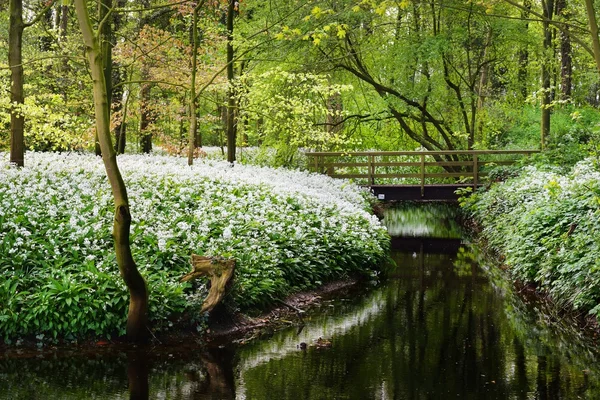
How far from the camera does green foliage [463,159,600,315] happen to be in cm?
912

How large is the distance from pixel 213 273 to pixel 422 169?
15008mm

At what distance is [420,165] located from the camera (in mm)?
23125

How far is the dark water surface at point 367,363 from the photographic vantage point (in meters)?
6.84

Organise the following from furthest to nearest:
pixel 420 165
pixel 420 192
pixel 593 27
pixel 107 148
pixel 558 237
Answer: pixel 420 165 → pixel 420 192 → pixel 558 237 → pixel 107 148 → pixel 593 27

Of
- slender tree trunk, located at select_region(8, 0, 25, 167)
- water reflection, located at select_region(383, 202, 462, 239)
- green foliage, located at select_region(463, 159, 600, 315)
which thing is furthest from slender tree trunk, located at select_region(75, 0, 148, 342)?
water reflection, located at select_region(383, 202, 462, 239)

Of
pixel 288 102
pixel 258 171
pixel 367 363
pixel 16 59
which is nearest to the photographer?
pixel 367 363

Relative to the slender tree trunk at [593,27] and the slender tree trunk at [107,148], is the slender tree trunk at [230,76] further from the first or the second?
the slender tree trunk at [593,27]

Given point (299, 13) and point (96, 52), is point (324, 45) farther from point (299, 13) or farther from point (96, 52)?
point (96, 52)

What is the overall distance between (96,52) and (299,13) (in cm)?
1265

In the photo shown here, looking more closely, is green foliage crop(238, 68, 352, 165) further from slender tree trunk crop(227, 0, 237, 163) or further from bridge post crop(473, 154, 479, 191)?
bridge post crop(473, 154, 479, 191)

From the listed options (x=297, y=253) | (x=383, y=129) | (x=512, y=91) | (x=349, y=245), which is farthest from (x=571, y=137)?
(x=297, y=253)

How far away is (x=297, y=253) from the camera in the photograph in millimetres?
11320

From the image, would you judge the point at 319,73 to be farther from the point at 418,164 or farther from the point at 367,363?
the point at 367,363

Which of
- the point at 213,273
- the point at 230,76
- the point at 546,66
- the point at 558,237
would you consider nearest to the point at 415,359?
the point at 213,273
